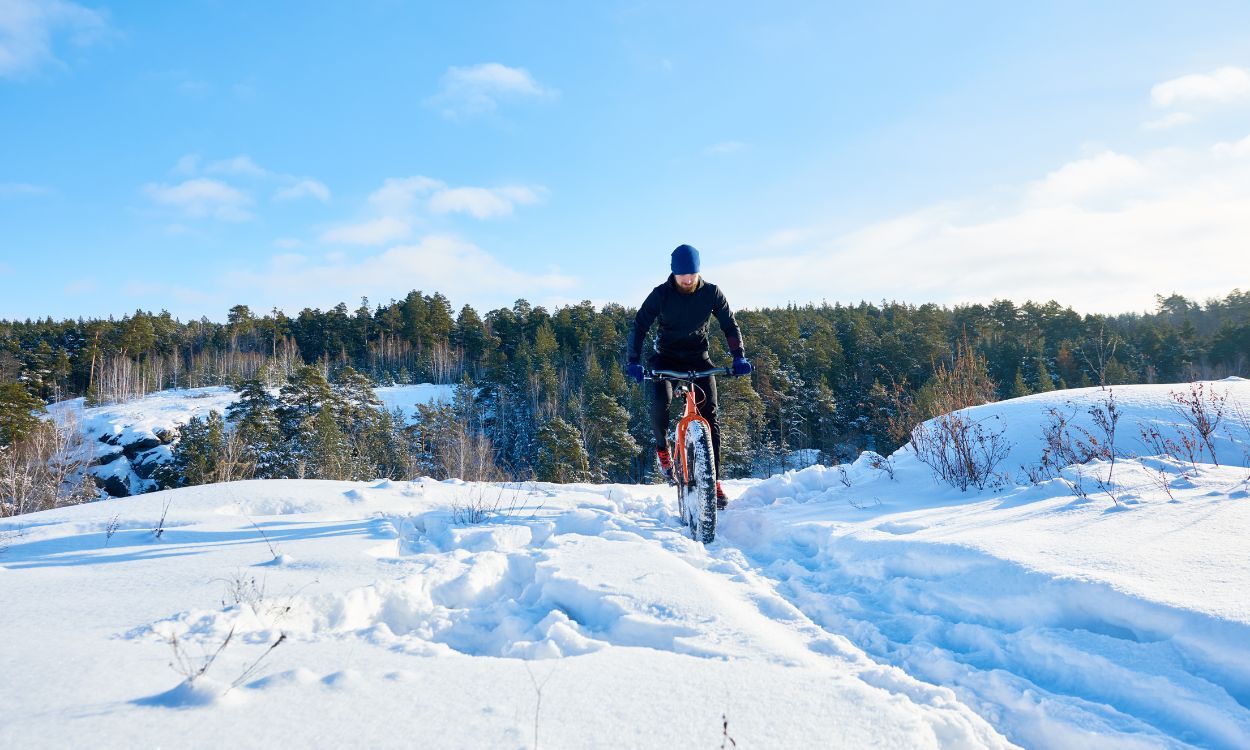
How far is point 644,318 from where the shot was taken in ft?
14.9

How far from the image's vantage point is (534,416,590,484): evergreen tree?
27.5 meters

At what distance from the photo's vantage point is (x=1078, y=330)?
4803 centimetres

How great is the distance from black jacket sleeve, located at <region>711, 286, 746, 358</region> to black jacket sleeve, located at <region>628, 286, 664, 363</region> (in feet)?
1.48

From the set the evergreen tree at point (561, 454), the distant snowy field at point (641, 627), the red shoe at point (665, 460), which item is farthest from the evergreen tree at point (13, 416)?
the red shoe at point (665, 460)

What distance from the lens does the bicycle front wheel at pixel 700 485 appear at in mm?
3881

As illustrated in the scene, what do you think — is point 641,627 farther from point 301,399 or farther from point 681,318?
point 301,399

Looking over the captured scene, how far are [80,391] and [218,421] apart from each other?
4241 cm

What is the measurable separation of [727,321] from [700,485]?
142cm

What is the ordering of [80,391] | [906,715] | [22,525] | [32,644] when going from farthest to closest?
1. [80,391]
2. [22,525]
3. [32,644]
4. [906,715]

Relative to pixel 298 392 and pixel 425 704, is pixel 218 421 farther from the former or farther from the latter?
pixel 425 704

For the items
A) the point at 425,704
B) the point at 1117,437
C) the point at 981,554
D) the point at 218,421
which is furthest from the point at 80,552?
the point at 218,421

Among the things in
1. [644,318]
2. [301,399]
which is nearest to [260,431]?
[301,399]

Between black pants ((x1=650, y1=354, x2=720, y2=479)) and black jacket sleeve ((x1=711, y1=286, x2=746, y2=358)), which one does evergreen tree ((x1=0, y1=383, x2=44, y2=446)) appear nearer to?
black pants ((x1=650, y1=354, x2=720, y2=479))

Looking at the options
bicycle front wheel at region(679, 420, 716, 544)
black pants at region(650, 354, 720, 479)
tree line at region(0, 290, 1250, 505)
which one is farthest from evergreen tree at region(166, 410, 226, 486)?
bicycle front wheel at region(679, 420, 716, 544)
